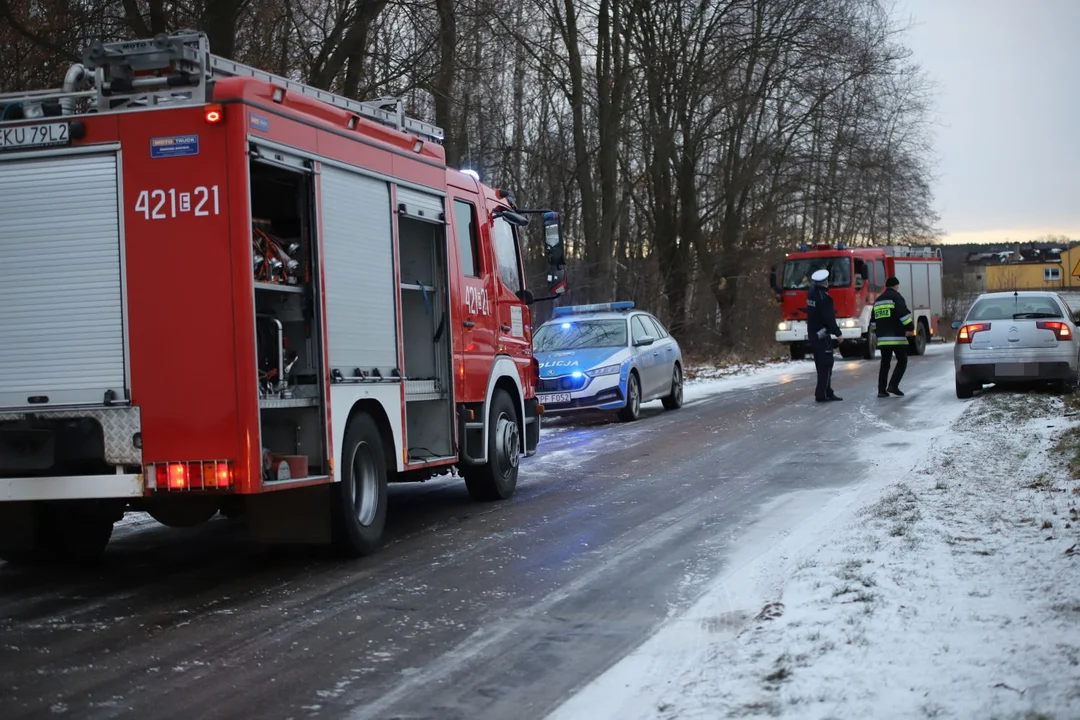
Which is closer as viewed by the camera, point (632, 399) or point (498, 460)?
point (498, 460)

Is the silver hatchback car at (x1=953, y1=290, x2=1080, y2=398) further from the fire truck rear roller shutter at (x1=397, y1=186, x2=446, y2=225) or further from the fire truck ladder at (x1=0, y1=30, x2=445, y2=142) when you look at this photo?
the fire truck ladder at (x1=0, y1=30, x2=445, y2=142)

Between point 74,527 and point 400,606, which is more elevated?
point 74,527

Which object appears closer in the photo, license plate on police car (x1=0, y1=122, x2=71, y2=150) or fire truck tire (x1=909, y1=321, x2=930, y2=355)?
license plate on police car (x1=0, y1=122, x2=71, y2=150)

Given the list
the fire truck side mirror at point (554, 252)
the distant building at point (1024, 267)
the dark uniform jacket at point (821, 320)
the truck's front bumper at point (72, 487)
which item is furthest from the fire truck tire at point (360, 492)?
the distant building at point (1024, 267)

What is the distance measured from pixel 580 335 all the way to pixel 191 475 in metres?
13.0

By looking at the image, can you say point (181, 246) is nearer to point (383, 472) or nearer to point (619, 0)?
point (383, 472)

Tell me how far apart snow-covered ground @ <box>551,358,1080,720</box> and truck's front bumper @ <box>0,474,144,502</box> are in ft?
10.5

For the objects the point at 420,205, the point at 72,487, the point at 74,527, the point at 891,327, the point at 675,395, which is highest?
the point at 420,205

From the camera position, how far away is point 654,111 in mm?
35812

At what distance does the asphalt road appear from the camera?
218 inches

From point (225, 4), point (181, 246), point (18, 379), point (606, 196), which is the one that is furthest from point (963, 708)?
point (606, 196)

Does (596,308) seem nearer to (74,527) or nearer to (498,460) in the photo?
(498,460)

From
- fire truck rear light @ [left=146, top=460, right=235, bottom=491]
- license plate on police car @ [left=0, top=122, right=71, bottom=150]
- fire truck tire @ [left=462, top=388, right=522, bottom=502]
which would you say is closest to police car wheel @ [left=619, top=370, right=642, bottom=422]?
fire truck tire @ [left=462, top=388, right=522, bottom=502]

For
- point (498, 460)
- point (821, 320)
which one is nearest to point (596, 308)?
point (821, 320)
